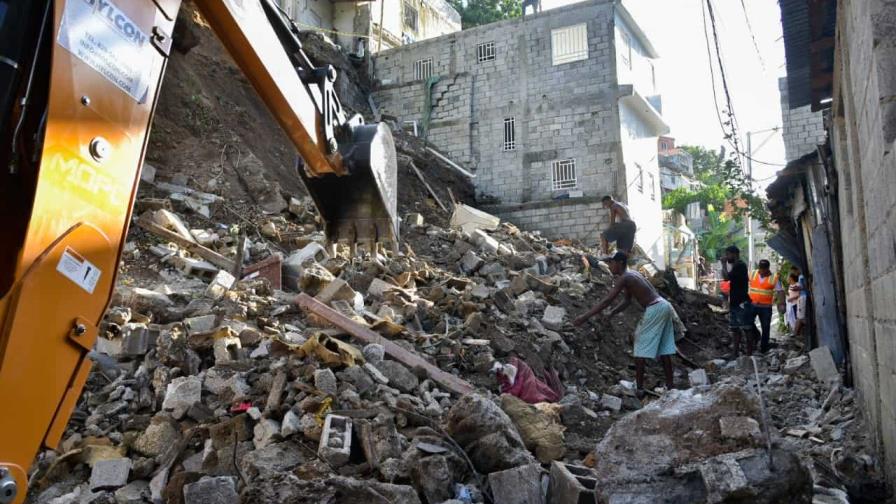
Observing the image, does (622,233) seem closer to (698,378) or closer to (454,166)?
(698,378)

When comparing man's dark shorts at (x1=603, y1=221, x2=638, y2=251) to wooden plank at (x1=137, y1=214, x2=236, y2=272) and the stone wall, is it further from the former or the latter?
wooden plank at (x1=137, y1=214, x2=236, y2=272)

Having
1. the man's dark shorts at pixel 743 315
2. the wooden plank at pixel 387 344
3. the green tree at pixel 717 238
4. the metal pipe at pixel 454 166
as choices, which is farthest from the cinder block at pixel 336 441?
the green tree at pixel 717 238

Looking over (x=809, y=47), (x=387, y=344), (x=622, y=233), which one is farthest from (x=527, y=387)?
(x=622, y=233)

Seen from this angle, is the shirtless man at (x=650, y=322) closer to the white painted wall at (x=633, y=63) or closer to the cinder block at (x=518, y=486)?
the cinder block at (x=518, y=486)

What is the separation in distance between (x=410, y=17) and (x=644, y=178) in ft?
39.6

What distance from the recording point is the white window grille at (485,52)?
1923 centimetres

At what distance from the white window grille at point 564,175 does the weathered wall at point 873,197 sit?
13.0 meters

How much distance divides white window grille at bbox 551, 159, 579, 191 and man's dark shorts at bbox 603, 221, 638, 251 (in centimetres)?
509

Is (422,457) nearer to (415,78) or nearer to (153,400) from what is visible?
(153,400)

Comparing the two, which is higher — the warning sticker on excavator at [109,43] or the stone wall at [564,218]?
the stone wall at [564,218]

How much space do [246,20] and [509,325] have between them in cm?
506

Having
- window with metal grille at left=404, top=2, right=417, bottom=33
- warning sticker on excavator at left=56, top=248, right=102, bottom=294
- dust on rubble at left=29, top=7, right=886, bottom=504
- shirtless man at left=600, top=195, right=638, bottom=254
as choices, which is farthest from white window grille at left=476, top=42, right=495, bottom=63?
warning sticker on excavator at left=56, top=248, right=102, bottom=294

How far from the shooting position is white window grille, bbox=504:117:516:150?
18906 millimetres

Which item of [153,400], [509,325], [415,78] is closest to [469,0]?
[415,78]
